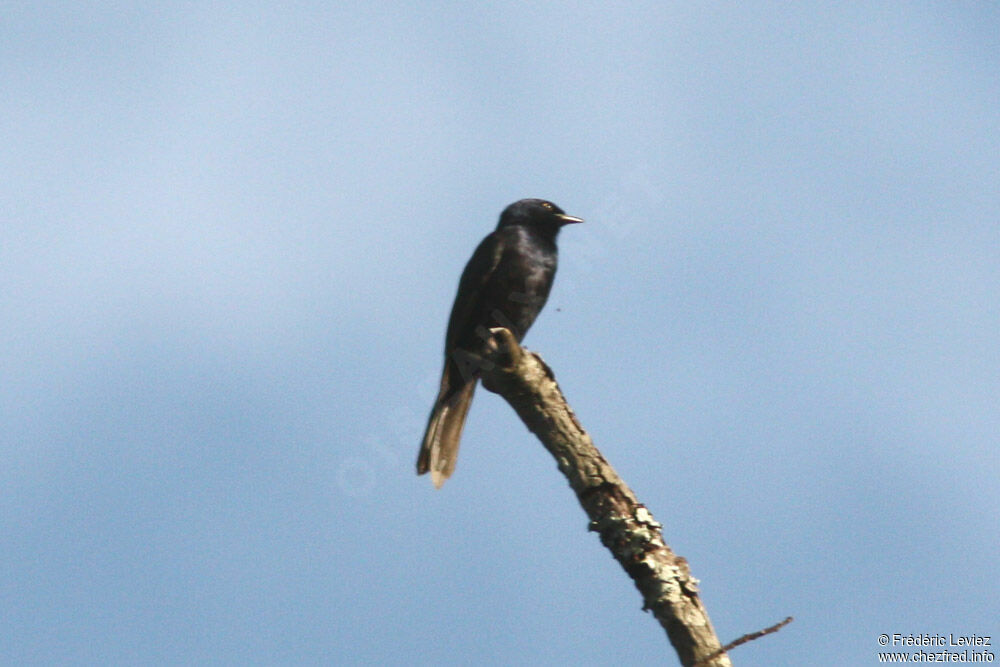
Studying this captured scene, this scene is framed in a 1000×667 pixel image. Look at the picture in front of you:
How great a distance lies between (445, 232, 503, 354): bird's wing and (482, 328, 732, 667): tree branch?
2.31m

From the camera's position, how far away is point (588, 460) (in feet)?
13.9

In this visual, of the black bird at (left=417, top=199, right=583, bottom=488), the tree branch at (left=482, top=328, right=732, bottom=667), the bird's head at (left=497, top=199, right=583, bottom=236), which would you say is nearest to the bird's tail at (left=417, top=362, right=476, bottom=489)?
the black bird at (left=417, top=199, right=583, bottom=488)

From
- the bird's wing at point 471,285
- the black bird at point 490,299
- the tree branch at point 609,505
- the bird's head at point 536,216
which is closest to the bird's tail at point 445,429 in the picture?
the black bird at point 490,299

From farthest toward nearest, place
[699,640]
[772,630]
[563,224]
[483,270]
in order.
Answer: [563,224] → [483,270] → [699,640] → [772,630]

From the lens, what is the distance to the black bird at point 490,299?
6578 millimetres

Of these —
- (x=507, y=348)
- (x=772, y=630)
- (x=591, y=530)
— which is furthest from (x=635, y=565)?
(x=507, y=348)

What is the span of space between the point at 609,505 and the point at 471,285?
313 cm

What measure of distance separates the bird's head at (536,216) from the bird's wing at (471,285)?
19.2 inches

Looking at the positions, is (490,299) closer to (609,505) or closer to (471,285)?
(471,285)

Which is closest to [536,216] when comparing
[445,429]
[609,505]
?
[445,429]

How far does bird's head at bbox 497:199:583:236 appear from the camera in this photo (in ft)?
25.0

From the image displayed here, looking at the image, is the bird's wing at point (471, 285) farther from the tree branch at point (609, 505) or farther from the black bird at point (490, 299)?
the tree branch at point (609, 505)

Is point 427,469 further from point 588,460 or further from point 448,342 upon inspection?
point 588,460

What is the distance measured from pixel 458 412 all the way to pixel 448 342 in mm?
748
